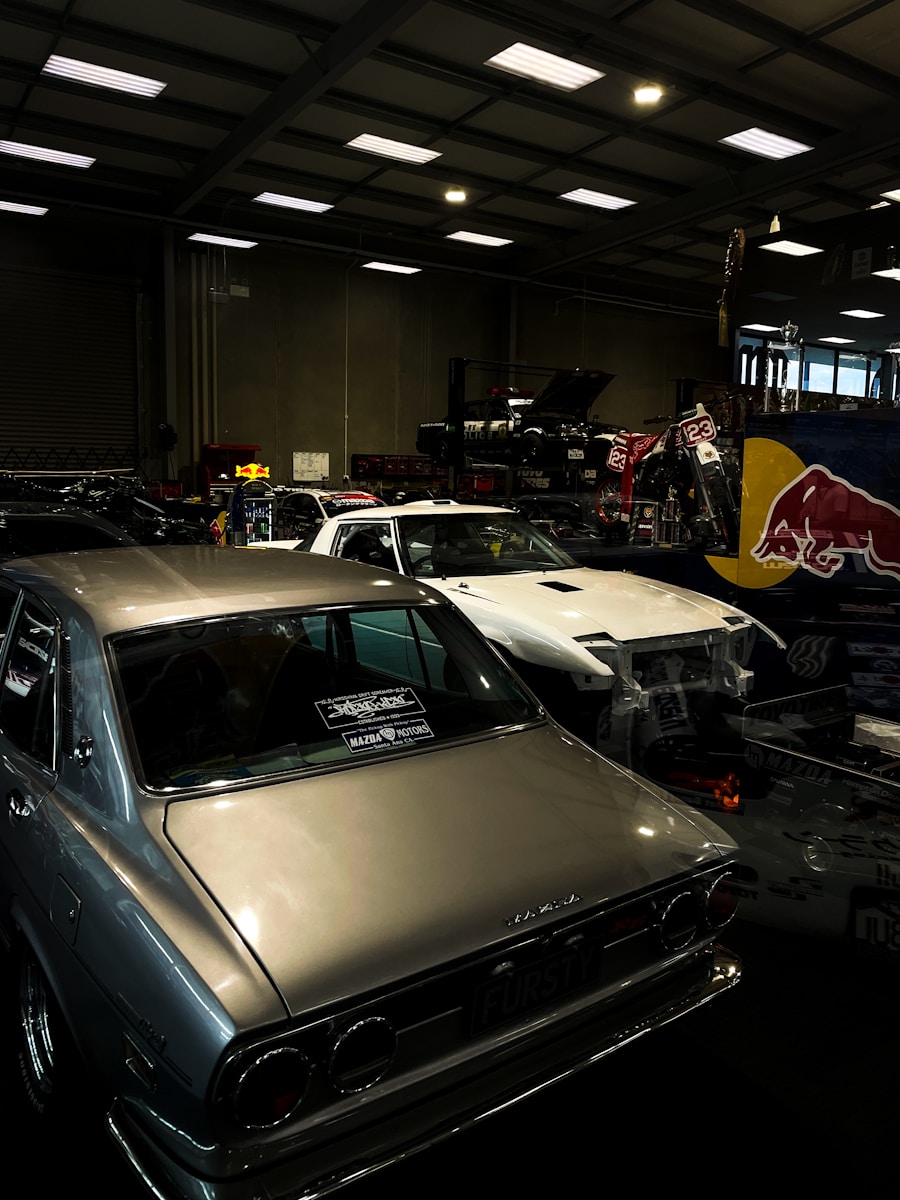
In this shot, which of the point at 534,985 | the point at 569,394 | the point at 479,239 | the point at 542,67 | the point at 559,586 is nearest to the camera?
the point at 534,985

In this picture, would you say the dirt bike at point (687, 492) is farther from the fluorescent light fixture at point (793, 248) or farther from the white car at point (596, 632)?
the fluorescent light fixture at point (793, 248)

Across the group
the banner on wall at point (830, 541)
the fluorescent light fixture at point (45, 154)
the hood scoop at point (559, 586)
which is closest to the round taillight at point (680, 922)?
the banner on wall at point (830, 541)

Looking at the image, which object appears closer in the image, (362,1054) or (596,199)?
(362,1054)

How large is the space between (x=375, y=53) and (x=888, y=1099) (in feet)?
33.8

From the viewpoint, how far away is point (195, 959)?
1.51 metres

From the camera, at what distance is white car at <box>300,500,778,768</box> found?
462cm

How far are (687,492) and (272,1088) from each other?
Answer: 5765mm

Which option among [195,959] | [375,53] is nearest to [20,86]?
[375,53]

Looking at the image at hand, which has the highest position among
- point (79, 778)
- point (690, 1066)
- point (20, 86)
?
point (20, 86)

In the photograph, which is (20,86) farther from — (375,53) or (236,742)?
(236,742)

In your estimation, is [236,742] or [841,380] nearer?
[236,742]

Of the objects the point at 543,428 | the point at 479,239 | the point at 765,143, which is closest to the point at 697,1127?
the point at 543,428

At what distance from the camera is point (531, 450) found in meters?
12.5

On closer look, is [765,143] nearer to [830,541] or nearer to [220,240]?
[220,240]
